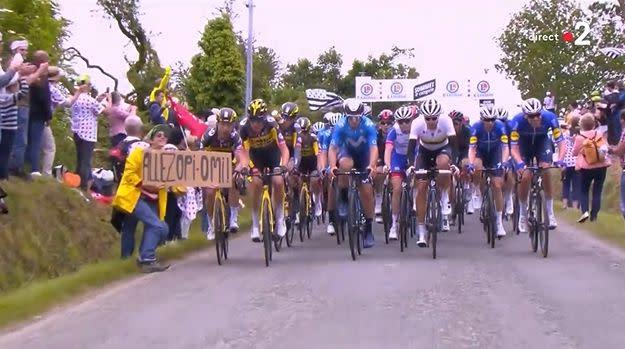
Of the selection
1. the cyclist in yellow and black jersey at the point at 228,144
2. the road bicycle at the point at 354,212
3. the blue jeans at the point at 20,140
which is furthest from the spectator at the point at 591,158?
the blue jeans at the point at 20,140

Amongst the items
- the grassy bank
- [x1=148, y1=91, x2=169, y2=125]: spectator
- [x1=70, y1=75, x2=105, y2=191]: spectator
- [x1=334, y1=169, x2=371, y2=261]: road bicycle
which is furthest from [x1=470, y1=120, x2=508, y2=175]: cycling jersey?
[x1=70, y1=75, x2=105, y2=191]: spectator

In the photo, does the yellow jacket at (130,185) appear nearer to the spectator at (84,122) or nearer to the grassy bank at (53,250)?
the grassy bank at (53,250)

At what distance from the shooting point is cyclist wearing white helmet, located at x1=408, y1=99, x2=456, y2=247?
1387cm

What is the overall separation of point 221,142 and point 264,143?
586mm

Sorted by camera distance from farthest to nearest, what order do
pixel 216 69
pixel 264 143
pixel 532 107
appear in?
pixel 216 69, pixel 264 143, pixel 532 107

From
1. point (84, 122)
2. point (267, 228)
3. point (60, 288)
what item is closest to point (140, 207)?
point (267, 228)

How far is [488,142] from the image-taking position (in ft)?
53.9

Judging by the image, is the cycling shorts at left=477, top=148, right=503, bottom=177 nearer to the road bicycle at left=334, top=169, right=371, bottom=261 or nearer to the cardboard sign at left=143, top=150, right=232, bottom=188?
the road bicycle at left=334, top=169, right=371, bottom=261

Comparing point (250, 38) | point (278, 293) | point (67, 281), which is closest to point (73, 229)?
point (67, 281)

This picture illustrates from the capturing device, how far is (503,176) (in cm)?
1572

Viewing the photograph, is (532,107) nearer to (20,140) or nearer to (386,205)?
(386,205)

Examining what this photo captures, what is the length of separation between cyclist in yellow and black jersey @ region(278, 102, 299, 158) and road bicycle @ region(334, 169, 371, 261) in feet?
6.98

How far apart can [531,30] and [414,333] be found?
42.8 metres

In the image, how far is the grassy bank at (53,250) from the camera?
35.0ft
